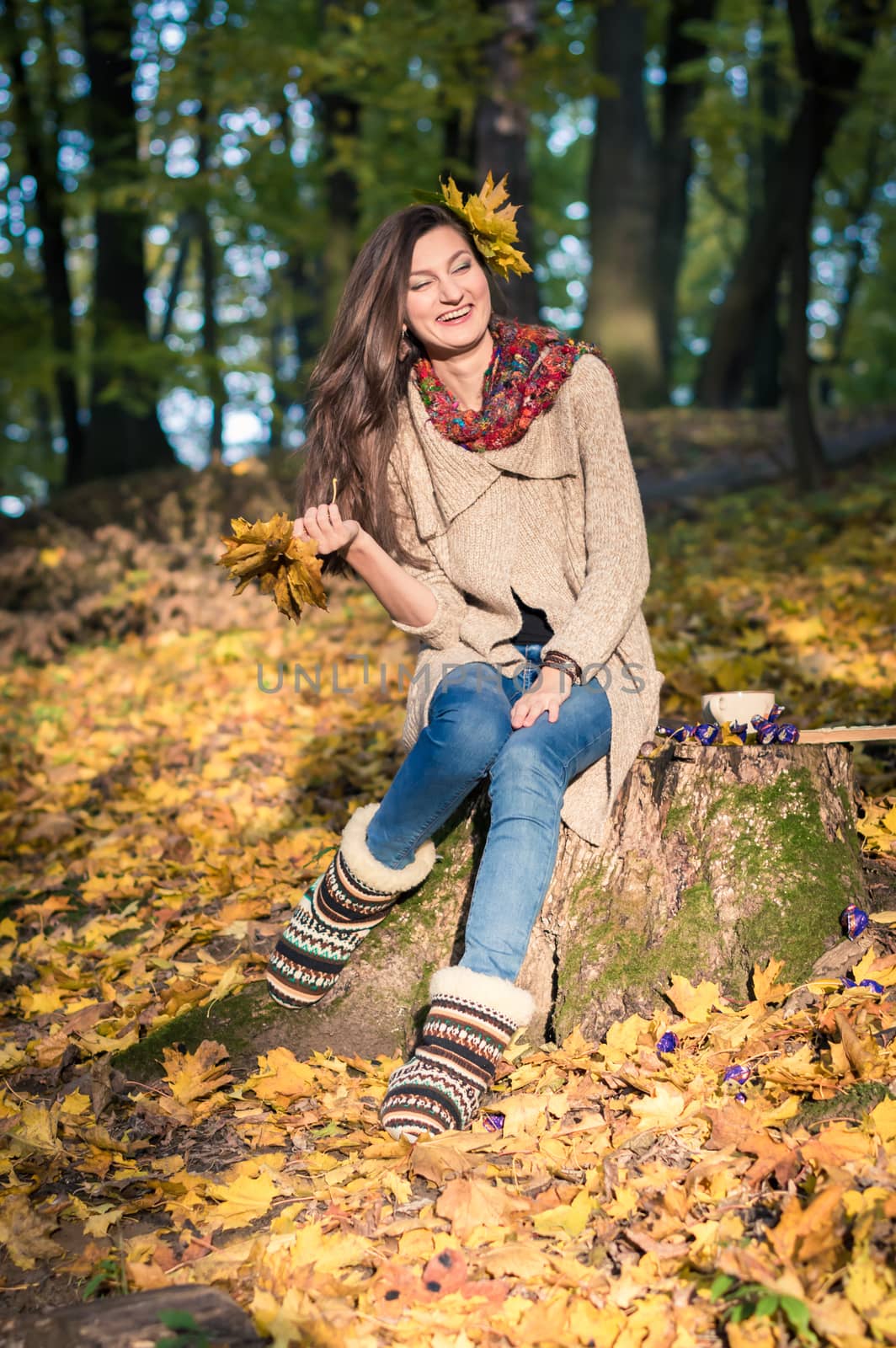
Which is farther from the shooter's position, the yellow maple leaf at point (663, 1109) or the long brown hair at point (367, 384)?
the long brown hair at point (367, 384)

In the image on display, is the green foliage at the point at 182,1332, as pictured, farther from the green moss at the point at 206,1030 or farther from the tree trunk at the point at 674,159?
the tree trunk at the point at 674,159

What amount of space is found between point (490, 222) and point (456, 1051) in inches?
82.2

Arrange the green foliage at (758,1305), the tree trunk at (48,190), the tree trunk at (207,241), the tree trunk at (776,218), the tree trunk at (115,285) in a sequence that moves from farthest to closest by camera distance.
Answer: the tree trunk at (48,190) < the tree trunk at (115,285) < the tree trunk at (207,241) < the tree trunk at (776,218) < the green foliage at (758,1305)

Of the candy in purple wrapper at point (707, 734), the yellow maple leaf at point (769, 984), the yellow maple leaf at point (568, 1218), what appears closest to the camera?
the yellow maple leaf at point (568, 1218)

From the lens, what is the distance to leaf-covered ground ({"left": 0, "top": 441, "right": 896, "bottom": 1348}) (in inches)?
71.9

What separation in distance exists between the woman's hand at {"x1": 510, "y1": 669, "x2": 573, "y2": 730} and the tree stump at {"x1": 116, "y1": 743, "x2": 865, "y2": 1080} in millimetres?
328

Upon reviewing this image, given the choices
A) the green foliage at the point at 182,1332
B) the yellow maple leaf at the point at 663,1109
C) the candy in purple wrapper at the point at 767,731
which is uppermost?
the candy in purple wrapper at the point at 767,731

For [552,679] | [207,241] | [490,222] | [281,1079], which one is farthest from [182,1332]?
[207,241]

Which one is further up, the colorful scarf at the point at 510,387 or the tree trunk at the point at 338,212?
the tree trunk at the point at 338,212

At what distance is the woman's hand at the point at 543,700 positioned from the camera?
8.70 ft

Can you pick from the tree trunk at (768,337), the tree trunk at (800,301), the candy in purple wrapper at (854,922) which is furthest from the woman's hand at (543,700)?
the tree trunk at (768,337)

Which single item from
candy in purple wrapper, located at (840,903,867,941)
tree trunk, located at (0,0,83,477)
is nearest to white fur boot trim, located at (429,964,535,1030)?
candy in purple wrapper, located at (840,903,867,941)

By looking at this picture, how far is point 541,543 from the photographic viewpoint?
3076mm

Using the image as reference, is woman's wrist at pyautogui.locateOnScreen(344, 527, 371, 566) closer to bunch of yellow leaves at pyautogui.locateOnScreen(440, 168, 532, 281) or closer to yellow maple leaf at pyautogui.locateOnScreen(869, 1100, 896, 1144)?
bunch of yellow leaves at pyautogui.locateOnScreen(440, 168, 532, 281)
